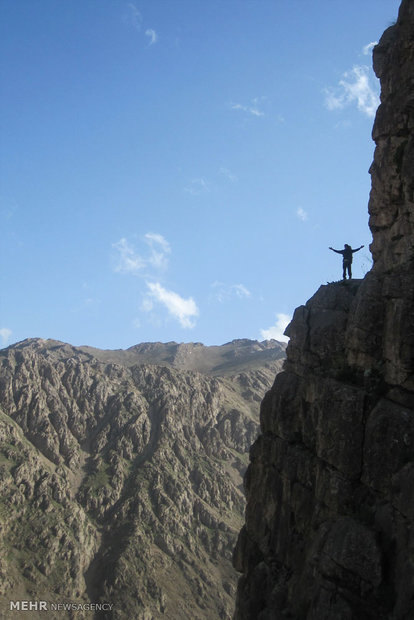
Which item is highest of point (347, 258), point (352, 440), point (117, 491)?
point (347, 258)

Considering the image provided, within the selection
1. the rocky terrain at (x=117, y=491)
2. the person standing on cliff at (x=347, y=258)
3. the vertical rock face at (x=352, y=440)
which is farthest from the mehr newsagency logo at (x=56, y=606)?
the person standing on cliff at (x=347, y=258)

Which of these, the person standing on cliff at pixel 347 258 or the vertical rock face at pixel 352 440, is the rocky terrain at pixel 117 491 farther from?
the person standing on cliff at pixel 347 258

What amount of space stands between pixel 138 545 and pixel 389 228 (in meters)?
123

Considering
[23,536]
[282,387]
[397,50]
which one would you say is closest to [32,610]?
[23,536]

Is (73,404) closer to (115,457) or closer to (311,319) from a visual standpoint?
(115,457)

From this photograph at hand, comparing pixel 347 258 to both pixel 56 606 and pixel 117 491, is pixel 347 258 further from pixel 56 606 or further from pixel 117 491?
pixel 117 491

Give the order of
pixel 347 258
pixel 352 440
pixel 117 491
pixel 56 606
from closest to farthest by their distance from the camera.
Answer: pixel 352 440, pixel 347 258, pixel 56 606, pixel 117 491

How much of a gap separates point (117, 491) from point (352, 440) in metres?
139

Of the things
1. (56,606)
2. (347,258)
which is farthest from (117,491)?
(347,258)

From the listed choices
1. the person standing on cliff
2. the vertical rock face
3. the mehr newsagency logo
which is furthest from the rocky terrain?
the person standing on cliff

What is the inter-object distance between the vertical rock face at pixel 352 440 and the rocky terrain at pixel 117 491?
102 metres

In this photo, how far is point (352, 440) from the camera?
2341cm

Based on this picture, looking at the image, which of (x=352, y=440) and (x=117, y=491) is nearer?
(x=352, y=440)

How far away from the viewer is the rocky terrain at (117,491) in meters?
121
